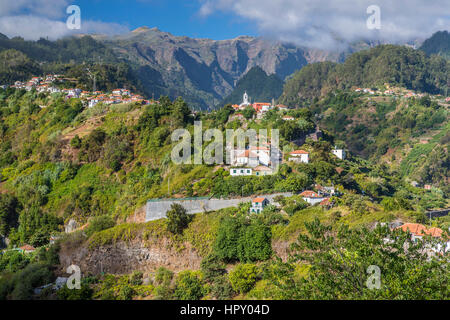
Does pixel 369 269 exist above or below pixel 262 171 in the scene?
below

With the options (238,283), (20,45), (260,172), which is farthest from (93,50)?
(238,283)

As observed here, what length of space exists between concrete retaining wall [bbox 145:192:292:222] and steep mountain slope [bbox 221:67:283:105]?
382 feet

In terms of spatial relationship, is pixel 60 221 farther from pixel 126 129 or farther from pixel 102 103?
pixel 102 103

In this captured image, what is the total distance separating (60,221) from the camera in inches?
1453

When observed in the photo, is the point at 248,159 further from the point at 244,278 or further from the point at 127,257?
the point at 244,278

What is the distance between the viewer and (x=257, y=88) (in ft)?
503

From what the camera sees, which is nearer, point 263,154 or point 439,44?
point 263,154

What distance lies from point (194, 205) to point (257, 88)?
128753 millimetres

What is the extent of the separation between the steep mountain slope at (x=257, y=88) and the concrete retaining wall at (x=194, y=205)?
116572 mm

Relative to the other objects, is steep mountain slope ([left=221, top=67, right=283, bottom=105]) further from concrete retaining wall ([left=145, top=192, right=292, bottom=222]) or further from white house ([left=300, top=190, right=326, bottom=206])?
white house ([left=300, top=190, right=326, bottom=206])

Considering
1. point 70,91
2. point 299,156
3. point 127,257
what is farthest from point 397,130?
point 127,257

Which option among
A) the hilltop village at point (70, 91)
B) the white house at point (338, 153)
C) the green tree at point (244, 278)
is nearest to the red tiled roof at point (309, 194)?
the green tree at point (244, 278)

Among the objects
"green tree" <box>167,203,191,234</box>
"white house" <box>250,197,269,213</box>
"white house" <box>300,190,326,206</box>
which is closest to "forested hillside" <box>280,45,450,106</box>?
"white house" <box>300,190,326,206</box>
